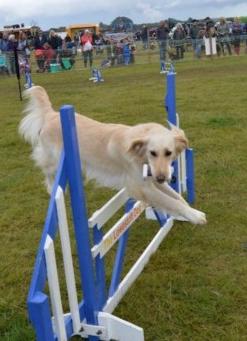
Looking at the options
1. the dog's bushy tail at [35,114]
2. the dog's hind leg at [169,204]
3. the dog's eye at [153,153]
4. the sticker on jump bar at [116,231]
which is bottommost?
the sticker on jump bar at [116,231]

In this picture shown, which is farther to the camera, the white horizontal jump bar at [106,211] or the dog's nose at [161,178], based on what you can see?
the dog's nose at [161,178]

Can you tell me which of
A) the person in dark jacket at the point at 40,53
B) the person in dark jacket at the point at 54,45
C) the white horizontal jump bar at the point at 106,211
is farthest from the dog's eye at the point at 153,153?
the person in dark jacket at the point at 54,45

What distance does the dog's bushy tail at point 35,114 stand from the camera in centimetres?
546

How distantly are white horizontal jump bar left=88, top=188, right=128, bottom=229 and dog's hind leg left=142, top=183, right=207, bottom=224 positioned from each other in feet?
0.62

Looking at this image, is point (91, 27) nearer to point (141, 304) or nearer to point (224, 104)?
point (224, 104)

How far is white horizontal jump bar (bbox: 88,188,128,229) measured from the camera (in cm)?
325

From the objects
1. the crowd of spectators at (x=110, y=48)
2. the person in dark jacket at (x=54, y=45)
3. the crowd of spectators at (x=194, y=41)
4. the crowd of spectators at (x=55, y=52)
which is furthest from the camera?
the crowd of spectators at (x=194, y=41)

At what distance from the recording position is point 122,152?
4078 millimetres

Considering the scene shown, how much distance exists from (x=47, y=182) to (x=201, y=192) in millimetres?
1766

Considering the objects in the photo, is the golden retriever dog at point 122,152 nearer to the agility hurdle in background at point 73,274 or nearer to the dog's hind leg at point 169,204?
the dog's hind leg at point 169,204

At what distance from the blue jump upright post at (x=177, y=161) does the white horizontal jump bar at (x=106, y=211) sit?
918 millimetres

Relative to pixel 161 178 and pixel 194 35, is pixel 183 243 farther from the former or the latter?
pixel 194 35

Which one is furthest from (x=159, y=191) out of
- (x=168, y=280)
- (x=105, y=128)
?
(x=105, y=128)

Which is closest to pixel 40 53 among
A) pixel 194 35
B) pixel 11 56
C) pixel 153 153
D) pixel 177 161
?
pixel 11 56
